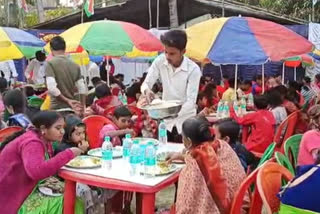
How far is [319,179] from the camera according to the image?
5.73 ft

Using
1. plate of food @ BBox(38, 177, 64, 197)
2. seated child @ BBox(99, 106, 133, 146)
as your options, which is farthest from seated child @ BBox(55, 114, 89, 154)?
plate of food @ BBox(38, 177, 64, 197)

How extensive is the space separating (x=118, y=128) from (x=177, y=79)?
91cm

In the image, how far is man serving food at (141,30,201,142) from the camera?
149 inches

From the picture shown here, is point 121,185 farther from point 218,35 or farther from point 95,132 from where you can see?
point 218,35

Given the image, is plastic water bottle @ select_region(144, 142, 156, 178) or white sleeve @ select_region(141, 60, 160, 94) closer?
plastic water bottle @ select_region(144, 142, 156, 178)

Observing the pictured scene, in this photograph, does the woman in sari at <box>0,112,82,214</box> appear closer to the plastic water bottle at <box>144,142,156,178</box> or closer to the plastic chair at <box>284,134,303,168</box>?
the plastic water bottle at <box>144,142,156,178</box>

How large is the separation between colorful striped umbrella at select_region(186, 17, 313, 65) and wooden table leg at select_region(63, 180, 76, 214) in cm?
264

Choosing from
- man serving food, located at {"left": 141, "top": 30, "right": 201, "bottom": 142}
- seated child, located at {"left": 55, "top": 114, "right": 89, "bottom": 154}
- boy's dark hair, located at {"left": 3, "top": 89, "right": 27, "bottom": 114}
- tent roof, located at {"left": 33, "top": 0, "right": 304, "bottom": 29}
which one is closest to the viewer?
seated child, located at {"left": 55, "top": 114, "right": 89, "bottom": 154}

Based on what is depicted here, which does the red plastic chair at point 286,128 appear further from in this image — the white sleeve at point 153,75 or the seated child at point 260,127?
the white sleeve at point 153,75

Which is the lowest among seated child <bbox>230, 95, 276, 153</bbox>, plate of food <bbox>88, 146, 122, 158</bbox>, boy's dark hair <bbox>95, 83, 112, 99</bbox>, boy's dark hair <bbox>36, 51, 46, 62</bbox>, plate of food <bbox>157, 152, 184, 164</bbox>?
seated child <bbox>230, 95, 276, 153</bbox>

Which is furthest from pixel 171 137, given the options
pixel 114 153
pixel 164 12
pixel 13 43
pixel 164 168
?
pixel 164 12

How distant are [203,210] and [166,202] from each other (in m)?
2.34

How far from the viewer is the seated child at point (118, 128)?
4109mm

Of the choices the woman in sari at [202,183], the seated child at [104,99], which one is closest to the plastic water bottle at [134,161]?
the woman in sari at [202,183]
